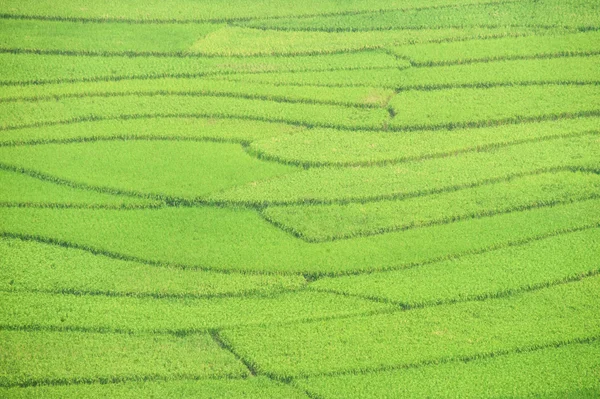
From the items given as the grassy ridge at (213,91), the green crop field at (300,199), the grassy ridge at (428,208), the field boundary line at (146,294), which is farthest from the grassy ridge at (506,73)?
the field boundary line at (146,294)

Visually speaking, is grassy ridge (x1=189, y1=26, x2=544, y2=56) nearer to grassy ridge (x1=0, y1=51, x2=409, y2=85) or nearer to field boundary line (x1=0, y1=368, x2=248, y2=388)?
grassy ridge (x1=0, y1=51, x2=409, y2=85)

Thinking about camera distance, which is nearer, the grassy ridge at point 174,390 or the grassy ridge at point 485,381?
the grassy ridge at point 174,390

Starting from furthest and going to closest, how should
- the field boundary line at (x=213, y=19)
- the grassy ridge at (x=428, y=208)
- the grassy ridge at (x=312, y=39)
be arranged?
the field boundary line at (x=213, y=19), the grassy ridge at (x=312, y=39), the grassy ridge at (x=428, y=208)

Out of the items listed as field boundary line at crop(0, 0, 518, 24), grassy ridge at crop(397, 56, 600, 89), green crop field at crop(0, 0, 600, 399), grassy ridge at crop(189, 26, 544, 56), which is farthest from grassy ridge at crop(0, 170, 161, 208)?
grassy ridge at crop(397, 56, 600, 89)

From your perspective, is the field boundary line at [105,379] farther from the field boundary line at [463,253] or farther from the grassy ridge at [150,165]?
the grassy ridge at [150,165]

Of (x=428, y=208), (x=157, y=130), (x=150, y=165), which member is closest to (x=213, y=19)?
(x=157, y=130)

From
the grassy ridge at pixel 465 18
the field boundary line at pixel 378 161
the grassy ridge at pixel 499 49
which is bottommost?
the field boundary line at pixel 378 161
